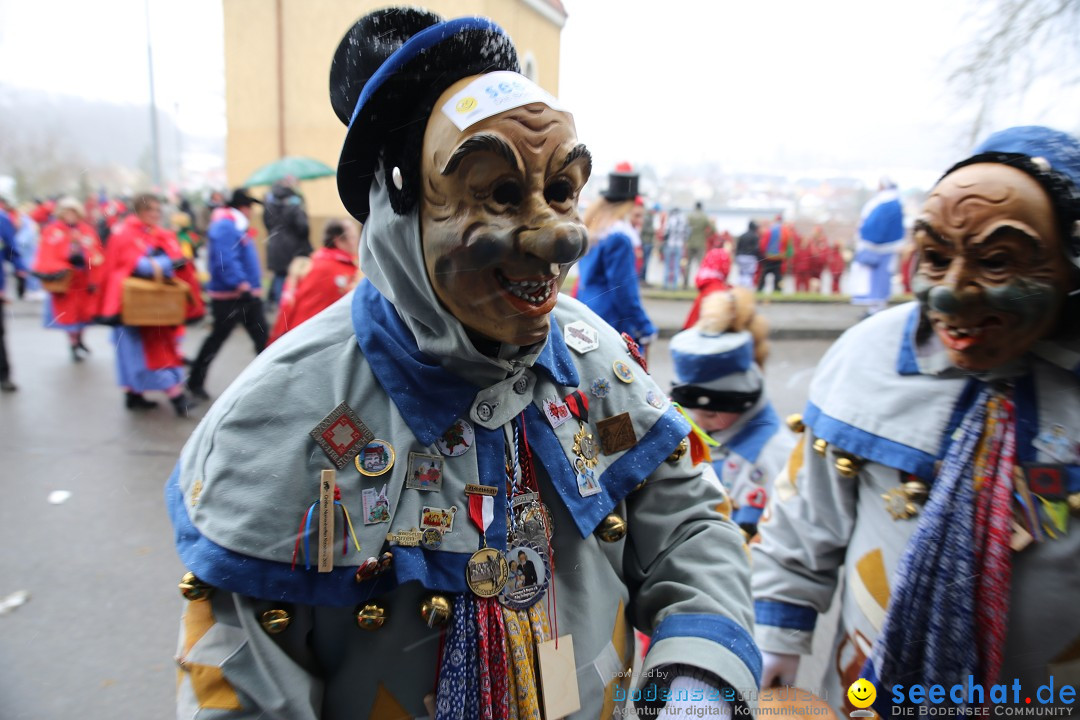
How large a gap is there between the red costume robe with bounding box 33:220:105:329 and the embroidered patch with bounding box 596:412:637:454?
750 cm

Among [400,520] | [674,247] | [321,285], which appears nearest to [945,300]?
[400,520]

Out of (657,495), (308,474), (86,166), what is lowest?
(657,495)

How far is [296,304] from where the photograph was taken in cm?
448

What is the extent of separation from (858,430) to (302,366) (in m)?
1.42

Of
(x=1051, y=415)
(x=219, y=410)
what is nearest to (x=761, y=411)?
(x=1051, y=415)

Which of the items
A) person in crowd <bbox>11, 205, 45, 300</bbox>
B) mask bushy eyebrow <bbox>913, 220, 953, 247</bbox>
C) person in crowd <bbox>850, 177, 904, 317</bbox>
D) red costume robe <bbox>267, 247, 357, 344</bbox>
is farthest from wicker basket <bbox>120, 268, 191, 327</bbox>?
person in crowd <bbox>11, 205, 45, 300</bbox>

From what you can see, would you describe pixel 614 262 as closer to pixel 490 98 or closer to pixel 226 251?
pixel 490 98

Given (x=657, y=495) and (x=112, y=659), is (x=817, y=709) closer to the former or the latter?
(x=657, y=495)

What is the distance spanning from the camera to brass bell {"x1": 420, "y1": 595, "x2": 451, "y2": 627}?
1.30 meters

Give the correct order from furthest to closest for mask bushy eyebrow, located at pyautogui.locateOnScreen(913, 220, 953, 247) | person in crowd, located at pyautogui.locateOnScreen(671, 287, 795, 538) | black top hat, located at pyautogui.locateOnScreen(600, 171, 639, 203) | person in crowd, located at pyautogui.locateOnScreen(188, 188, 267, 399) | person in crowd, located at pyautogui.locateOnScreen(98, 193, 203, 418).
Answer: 1. person in crowd, located at pyautogui.locateOnScreen(98, 193, 203, 418)
2. person in crowd, located at pyautogui.locateOnScreen(188, 188, 267, 399)
3. black top hat, located at pyautogui.locateOnScreen(600, 171, 639, 203)
4. person in crowd, located at pyautogui.locateOnScreen(671, 287, 795, 538)
5. mask bushy eyebrow, located at pyautogui.locateOnScreen(913, 220, 953, 247)

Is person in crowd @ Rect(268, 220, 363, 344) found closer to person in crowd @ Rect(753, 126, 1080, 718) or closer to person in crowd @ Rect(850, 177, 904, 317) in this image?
person in crowd @ Rect(753, 126, 1080, 718)

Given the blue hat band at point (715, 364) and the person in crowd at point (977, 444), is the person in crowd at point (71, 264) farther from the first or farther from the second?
the person in crowd at point (977, 444)

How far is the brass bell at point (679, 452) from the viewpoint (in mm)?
1596

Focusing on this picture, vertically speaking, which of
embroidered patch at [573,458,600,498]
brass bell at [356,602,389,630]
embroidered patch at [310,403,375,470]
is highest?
embroidered patch at [310,403,375,470]
